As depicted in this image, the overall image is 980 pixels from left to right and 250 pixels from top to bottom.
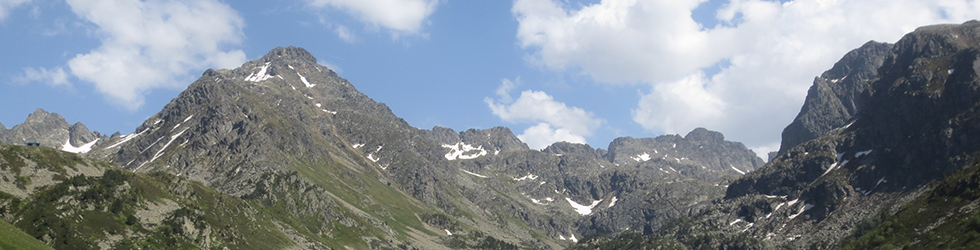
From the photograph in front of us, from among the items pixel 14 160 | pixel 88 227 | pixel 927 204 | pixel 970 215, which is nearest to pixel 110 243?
pixel 88 227

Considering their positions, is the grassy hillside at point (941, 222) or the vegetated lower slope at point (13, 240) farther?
the grassy hillside at point (941, 222)

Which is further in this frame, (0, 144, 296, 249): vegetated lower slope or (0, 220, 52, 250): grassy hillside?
(0, 144, 296, 249): vegetated lower slope

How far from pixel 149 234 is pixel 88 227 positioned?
2052 cm

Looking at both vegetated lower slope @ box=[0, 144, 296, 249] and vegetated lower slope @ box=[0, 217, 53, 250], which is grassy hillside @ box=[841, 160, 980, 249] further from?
vegetated lower slope @ box=[0, 144, 296, 249]

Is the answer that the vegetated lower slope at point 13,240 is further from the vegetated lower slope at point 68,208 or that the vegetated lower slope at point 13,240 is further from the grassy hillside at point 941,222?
the grassy hillside at point 941,222

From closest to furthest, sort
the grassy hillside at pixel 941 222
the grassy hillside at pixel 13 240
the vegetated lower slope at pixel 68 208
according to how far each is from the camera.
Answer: the grassy hillside at pixel 13 240 → the grassy hillside at pixel 941 222 → the vegetated lower slope at pixel 68 208

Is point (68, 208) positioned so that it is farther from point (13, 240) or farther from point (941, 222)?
point (941, 222)

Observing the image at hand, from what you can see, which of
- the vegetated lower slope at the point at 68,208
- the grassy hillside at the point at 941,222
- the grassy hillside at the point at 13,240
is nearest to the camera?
the grassy hillside at the point at 13,240

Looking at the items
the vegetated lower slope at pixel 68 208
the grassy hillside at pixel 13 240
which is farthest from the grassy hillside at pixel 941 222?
the vegetated lower slope at pixel 68 208

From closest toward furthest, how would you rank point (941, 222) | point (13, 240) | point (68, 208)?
point (13, 240) < point (941, 222) < point (68, 208)

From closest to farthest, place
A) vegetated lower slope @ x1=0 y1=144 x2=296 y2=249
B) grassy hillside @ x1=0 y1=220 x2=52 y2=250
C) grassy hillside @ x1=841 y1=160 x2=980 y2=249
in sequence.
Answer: grassy hillside @ x1=0 y1=220 x2=52 y2=250
grassy hillside @ x1=841 y1=160 x2=980 y2=249
vegetated lower slope @ x1=0 y1=144 x2=296 y2=249

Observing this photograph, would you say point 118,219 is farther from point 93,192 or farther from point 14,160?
point 14,160

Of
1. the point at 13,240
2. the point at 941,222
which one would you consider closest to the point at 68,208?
the point at 13,240

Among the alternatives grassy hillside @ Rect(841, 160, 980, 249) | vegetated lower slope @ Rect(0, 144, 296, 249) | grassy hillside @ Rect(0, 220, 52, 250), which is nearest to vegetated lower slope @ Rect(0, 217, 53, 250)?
grassy hillside @ Rect(0, 220, 52, 250)
